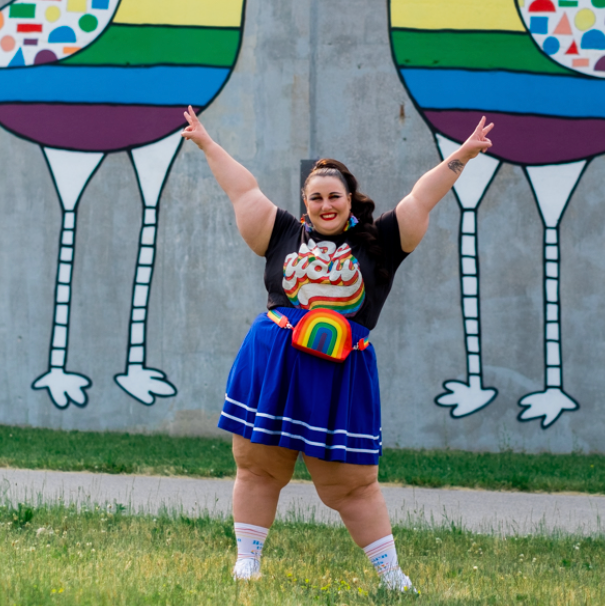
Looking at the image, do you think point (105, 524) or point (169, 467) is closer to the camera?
point (105, 524)

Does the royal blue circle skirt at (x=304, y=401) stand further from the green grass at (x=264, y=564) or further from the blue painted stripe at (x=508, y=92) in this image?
the blue painted stripe at (x=508, y=92)

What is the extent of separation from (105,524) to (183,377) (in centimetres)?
400

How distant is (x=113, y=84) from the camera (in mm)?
8492

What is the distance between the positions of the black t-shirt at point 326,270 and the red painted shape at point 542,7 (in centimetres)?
574

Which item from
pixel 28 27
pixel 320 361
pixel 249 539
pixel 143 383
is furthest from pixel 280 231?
pixel 28 27

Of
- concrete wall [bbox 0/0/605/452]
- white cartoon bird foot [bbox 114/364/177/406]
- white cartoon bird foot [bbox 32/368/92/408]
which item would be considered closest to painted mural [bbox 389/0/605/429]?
concrete wall [bbox 0/0/605/452]

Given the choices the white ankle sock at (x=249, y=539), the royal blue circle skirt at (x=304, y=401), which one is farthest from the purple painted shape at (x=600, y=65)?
the white ankle sock at (x=249, y=539)

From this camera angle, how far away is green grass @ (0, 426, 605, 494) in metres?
6.21

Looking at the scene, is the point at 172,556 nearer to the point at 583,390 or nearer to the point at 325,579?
the point at 325,579

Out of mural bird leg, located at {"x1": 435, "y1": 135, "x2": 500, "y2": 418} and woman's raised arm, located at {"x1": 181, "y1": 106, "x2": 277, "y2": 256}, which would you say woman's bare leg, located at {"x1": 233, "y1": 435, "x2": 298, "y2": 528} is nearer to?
woman's raised arm, located at {"x1": 181, "y1": 106, "x2": 277, "y2": 256}

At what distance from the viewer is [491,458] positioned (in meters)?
7.41

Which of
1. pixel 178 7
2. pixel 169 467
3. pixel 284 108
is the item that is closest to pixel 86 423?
pixel 169 467

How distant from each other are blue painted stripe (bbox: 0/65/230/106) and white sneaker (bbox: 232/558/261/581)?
6012 millimetres

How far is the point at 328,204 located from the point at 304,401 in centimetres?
82
